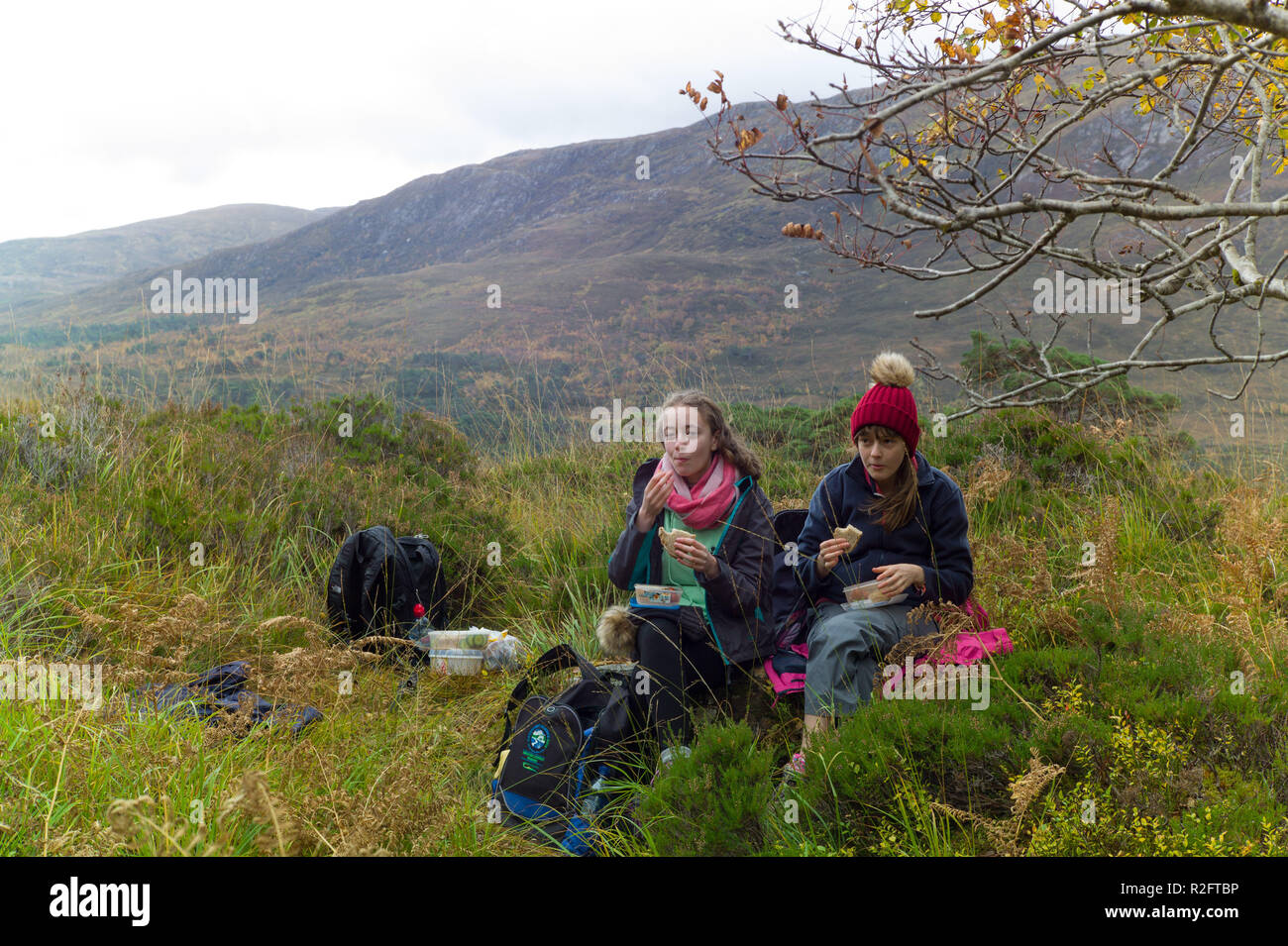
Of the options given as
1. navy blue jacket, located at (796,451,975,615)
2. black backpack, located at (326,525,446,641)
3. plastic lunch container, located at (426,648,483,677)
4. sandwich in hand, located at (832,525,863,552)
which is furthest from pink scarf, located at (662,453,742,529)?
black backpack, located at (326,525,446,641)

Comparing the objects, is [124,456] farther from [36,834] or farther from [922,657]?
[922,657]

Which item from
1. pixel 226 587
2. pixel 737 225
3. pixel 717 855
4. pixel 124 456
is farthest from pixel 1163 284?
pixel 737 225

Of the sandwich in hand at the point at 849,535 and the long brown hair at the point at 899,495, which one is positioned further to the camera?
the long brown hair at the point at 899,495

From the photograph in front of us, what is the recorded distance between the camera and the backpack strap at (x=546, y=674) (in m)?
3.38

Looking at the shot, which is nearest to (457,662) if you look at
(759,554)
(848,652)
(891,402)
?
(759,554)

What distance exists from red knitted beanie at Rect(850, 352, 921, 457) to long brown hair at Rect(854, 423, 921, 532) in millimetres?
26

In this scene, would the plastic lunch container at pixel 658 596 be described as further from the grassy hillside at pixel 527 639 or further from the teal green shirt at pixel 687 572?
the grassy hillside at pixel 527 639

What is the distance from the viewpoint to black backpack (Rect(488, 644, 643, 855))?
294cm

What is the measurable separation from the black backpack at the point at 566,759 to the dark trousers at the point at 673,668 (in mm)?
86

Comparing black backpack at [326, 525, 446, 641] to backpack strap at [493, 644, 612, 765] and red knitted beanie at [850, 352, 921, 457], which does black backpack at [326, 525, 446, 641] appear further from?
red knitted beanie at [850, 352, 921, 457]

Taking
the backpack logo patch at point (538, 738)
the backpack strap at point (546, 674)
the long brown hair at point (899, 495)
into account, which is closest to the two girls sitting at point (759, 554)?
the long brown hair at point (899, 495)

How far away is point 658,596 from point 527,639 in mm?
1586

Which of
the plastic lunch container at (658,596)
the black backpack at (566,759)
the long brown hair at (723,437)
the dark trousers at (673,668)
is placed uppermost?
the long brown hair at (723,437)

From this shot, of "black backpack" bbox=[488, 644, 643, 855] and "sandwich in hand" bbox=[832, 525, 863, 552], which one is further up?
"sandwich in hand" bbox=[832, 525, 863, 552]
